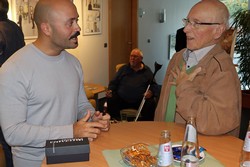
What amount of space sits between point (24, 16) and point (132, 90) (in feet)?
5.68

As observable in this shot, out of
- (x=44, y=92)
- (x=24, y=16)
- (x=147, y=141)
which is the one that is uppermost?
(x=24, y=16)

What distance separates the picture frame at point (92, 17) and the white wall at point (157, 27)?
1.34 metres

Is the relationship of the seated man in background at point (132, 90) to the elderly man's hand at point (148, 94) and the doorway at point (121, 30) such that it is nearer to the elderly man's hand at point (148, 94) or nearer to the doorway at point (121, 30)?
the elderly man's hand at point (148, 94)

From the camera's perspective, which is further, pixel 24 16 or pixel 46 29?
pixel 24 16

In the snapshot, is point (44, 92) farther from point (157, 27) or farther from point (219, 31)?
point (157, 27)

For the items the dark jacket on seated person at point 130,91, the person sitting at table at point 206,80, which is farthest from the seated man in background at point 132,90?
the person sitting at table at point 206,80

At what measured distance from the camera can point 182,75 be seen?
70.6 inches

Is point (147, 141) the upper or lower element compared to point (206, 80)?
lower

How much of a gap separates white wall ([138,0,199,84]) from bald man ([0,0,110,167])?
552 cm

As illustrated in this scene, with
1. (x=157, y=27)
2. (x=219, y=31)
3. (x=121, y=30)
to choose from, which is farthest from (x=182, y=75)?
(x=157, y=27)

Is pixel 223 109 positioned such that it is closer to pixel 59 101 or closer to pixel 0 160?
Answer: pixel 59 101

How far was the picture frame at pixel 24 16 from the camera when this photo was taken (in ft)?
13.3

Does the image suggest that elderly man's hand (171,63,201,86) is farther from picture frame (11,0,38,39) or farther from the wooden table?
picture frame (11,0,38,39)

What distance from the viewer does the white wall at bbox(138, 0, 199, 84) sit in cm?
724
